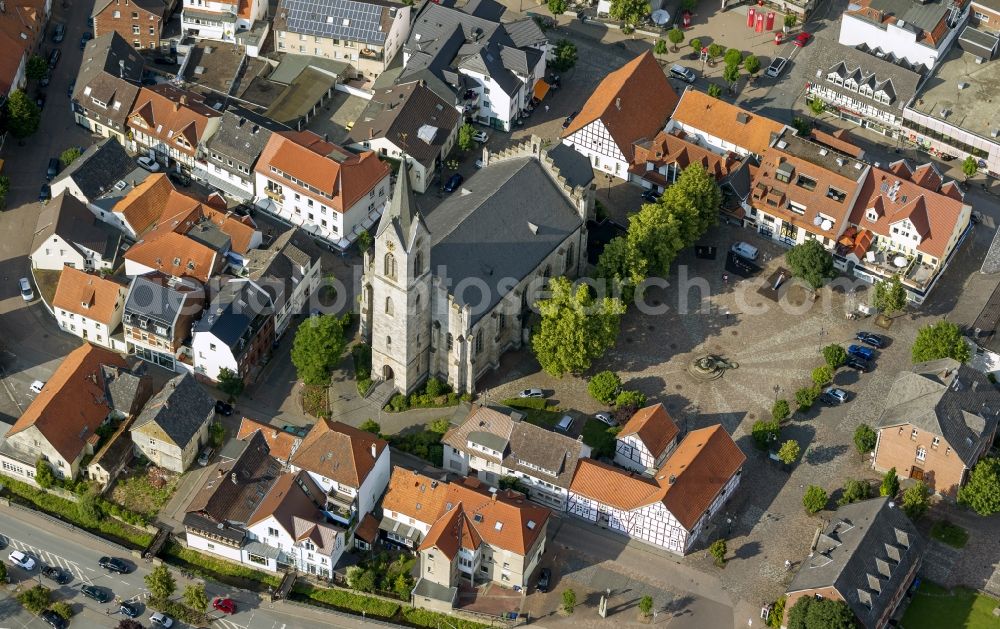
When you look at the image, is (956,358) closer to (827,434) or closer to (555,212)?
(827,434)

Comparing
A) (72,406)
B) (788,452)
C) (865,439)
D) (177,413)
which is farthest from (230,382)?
(865,439)

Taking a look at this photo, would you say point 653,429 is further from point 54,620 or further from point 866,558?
point 54,620

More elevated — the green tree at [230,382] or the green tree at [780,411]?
the green tree at [780,411]

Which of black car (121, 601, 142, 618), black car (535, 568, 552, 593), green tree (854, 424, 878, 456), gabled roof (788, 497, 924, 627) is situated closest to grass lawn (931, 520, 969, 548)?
gabled roof (788, 497, 924, 627)

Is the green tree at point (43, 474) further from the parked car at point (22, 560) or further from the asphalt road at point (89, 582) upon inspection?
the parked car at point (22, 560)

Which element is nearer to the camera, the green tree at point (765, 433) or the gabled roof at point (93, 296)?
the green tree at point (765, 433)

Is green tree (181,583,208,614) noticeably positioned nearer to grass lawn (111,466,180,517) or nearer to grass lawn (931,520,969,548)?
grass lawn (111,466,180,517)

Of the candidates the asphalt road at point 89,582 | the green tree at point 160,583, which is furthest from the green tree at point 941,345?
the green tree at point 160,583

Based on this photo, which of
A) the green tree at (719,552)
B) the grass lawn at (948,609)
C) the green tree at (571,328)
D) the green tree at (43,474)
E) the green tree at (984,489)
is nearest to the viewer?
the grass lawn at (948,609)
